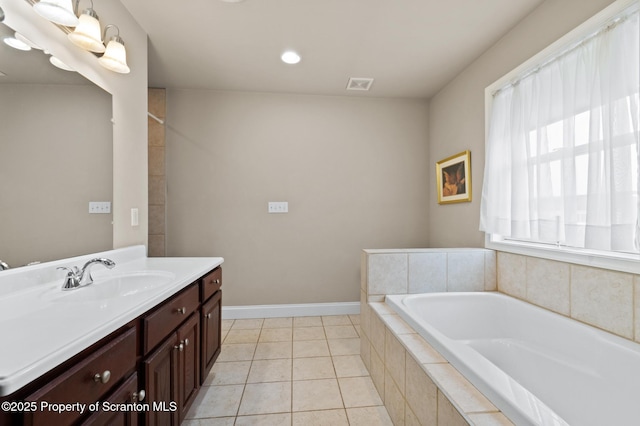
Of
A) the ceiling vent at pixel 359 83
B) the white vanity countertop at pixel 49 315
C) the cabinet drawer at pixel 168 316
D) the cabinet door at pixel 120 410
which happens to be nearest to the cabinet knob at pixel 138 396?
the cabinet door at pixel 120 410

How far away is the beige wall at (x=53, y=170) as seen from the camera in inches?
41.1

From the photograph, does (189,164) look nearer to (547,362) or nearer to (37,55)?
(37,55)

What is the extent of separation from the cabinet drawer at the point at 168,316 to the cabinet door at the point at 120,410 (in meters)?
0.12

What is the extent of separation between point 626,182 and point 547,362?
960 mm

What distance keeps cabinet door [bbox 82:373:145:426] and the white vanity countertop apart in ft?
0.71

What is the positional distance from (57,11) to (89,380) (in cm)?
150

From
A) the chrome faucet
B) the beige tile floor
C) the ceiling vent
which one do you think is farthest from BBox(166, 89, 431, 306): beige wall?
the chrome faucet

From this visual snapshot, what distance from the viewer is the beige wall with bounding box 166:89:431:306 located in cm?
273

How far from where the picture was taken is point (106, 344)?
2.54 feet

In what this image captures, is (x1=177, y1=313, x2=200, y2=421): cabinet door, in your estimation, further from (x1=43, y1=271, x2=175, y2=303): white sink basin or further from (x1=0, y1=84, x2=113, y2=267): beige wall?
(x1=0, y1=84, x2=113, y2=267): beige wall

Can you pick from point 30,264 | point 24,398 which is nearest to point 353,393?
point 24,398

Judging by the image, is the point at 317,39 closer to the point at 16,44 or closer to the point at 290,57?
the point at 290,57

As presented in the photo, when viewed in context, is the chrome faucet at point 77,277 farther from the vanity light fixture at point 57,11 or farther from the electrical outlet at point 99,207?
the vanity light fixture at point 57,11

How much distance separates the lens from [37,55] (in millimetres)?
1146
